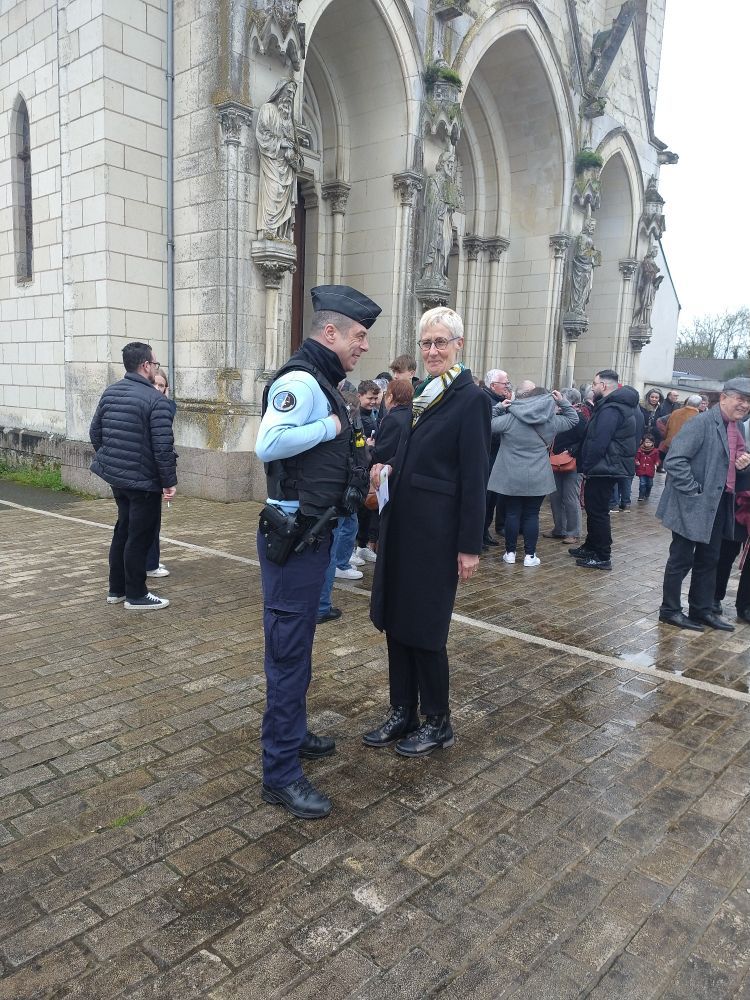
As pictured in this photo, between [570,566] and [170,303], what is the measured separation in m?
6.62

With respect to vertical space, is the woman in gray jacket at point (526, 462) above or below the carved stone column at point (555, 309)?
below

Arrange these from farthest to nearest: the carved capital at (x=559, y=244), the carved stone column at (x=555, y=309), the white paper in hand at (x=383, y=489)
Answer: the carved stone column at (x=555, y=309) → the carved capital at (x=559, y=244) → the white paper in hand at (x=383, y=489)

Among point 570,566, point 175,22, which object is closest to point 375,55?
point 175,22

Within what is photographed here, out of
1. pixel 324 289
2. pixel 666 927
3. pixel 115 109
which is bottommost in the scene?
pixel 666 927

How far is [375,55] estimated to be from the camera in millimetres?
11266

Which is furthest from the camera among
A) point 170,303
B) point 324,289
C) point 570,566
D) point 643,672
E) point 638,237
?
point 638,237

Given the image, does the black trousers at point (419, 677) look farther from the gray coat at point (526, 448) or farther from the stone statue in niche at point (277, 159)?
the stone statue in niche at point (277, 159)

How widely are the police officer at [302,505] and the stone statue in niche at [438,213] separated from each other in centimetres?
953

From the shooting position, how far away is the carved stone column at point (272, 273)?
365 inches

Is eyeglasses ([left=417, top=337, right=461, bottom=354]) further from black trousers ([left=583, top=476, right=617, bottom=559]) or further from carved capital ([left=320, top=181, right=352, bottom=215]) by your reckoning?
carved capital ([left=320, top=181, right=352, bottom=215])

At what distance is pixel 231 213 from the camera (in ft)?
30.1

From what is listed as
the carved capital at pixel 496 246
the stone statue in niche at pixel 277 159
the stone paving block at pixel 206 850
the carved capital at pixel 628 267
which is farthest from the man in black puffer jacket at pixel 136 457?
the carved capital at pixel 628 267

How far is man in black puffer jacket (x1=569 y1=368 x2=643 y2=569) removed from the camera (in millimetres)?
7039

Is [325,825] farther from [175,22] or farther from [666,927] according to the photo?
[175,22]
